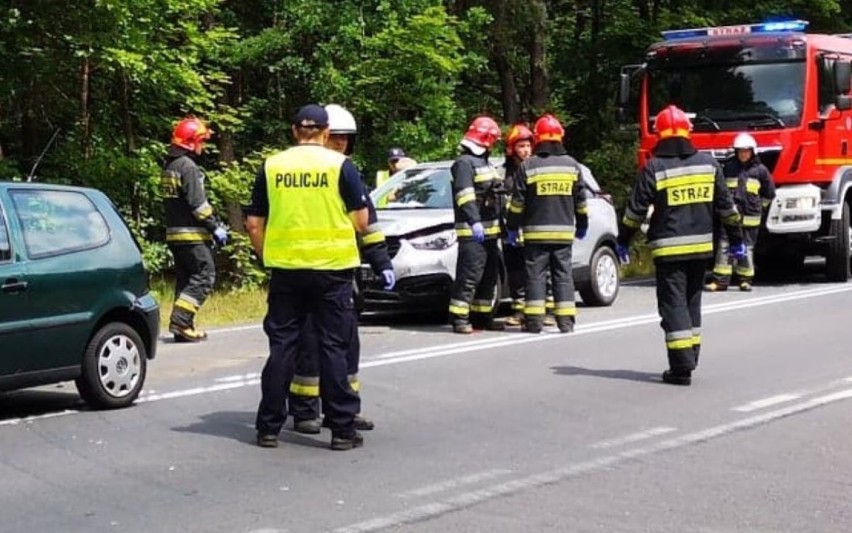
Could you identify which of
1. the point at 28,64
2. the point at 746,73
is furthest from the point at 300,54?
the point at 746,73

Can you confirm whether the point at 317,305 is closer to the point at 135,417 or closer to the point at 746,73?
the point at 135,417

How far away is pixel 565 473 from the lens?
21.9 ft

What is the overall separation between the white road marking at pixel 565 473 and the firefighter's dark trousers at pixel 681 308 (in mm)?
985

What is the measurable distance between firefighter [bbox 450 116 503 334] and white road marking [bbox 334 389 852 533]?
161 inches

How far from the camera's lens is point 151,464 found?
22.9 feet

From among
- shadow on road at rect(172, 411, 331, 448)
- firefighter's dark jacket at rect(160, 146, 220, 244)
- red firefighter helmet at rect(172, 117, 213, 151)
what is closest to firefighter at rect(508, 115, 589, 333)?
firefighter's dark jacket at rect(160, 146, 220, 244)

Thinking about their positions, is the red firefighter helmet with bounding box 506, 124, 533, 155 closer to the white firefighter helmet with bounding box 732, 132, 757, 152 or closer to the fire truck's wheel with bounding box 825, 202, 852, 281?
the white firefighter helmet with bounding box 732, 132, 757, 152

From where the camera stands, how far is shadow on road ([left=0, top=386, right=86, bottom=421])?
340 inches

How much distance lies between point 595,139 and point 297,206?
83.1 ft

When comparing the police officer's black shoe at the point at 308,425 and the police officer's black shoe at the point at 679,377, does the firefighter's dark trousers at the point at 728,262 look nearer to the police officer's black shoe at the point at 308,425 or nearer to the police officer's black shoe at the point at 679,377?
the police officer's black shoe at the point at 679,377

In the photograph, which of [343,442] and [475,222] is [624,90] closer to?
[475,222]

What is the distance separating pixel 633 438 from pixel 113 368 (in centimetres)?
349

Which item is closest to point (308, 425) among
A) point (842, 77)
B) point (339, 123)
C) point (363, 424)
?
point (363, 424)

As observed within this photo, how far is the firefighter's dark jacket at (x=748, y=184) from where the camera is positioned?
16188 mm
